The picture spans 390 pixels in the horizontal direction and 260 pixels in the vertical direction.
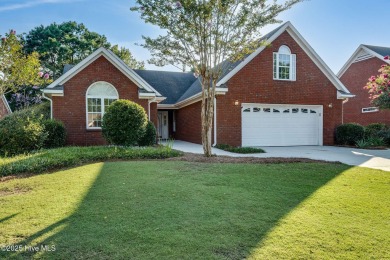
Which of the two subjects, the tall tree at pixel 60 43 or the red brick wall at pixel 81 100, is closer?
the red brick wall at pixel 81 100

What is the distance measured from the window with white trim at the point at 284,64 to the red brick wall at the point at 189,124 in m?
5.12

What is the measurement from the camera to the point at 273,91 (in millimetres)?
15656

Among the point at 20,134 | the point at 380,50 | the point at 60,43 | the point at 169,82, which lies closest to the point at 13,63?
the point at 20,134

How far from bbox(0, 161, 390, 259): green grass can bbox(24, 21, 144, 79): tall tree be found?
28.3 meters

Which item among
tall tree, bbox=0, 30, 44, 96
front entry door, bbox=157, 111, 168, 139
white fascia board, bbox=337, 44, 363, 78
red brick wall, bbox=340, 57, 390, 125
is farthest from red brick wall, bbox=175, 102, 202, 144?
white fascia board, bbox=337, 44, 363, 78

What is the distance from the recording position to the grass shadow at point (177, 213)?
3037 mm

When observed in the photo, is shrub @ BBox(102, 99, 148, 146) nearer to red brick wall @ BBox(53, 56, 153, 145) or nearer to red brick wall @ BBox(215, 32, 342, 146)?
red brick wall @ BBox(53, 56, 153, 145)

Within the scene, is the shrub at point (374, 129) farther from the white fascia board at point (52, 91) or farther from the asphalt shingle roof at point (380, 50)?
the white fascia board at point (52, 91)

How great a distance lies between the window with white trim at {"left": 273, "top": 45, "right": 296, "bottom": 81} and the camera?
15812mm

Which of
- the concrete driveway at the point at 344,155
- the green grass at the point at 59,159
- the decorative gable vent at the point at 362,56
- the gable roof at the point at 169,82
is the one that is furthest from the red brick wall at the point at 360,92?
the green grass at the point at 59,159

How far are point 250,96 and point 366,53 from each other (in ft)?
44.7

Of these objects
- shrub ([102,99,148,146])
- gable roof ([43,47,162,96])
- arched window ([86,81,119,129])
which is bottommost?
shrub ([102,99,148,146])

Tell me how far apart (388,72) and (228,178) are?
9.17 m

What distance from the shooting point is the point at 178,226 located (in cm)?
364
